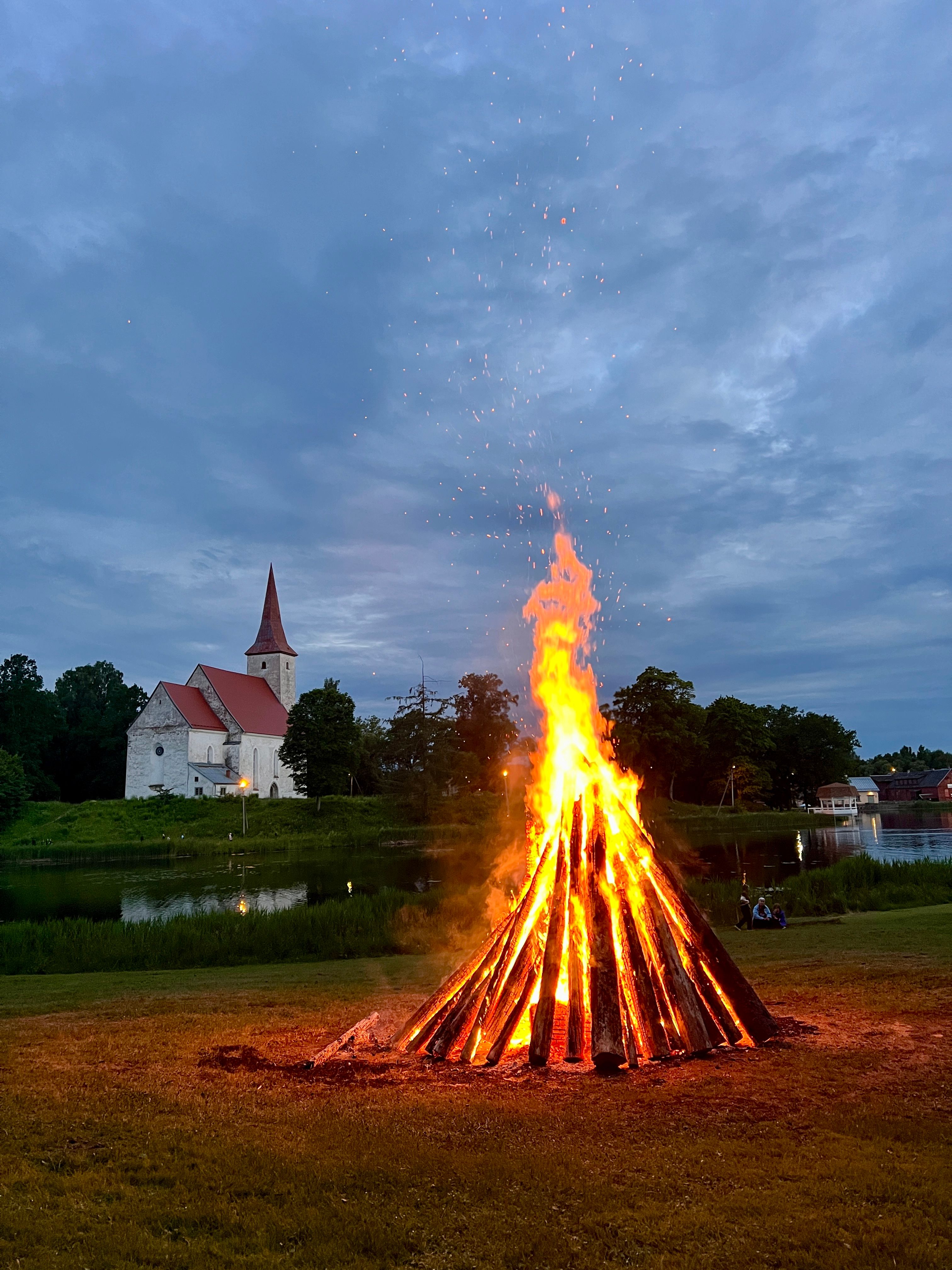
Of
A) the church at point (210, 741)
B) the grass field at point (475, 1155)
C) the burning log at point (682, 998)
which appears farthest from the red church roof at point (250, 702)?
the burning log at point (682, 998)

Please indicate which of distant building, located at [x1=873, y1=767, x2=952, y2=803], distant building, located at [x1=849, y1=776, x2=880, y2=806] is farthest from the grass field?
distant building, located at [x1=873, y1=767, x2=952, y2=803]

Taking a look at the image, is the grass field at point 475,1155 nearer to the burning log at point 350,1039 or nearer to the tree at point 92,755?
the burning log at point 350,1039

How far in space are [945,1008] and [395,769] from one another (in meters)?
56.5

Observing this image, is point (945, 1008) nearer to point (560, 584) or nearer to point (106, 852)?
point (560, 584)

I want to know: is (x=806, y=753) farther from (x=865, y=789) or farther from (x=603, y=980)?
(x=603, y=980)

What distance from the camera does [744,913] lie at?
17.0 metres

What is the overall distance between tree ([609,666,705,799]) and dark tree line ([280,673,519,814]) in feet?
31.2

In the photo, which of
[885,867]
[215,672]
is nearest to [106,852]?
[215,672]

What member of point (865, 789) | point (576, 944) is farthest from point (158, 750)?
point (865, 789)

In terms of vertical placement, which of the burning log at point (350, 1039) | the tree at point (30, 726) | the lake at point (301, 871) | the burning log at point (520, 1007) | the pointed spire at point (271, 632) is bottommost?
the lake at point (301, 871)

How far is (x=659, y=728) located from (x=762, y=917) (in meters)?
54.2

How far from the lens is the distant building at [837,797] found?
82.3m

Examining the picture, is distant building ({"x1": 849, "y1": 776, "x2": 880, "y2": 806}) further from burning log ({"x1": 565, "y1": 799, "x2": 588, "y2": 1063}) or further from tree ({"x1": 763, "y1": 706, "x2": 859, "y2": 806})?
burning log ({"x1": 565, "y1": 799, "x2": 588, "y2": 1063})

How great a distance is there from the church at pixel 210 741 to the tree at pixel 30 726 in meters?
8.05
